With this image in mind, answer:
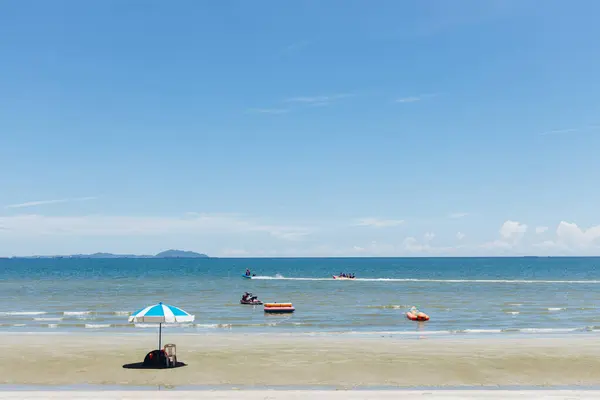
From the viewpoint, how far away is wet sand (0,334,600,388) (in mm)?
21656

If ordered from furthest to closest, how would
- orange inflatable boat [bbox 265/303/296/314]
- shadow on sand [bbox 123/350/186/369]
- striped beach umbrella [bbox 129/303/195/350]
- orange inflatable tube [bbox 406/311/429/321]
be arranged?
orange inflatable boat [bbox 265/303/296/314] → orange inflatable tube [bbox 406/311/429/321] → shadow on sand [bbox 123/350/186/369] → striped beach umbrella [bbox 129/303/195/350]

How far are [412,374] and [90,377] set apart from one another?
40.1 ft

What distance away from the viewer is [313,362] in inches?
992

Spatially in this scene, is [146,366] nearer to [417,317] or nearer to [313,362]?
[313,362]

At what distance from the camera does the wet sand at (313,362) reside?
71.1 ft

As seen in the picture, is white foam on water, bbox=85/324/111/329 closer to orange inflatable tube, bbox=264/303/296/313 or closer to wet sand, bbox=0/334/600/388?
wet sand, bbox=0/334/600/388
